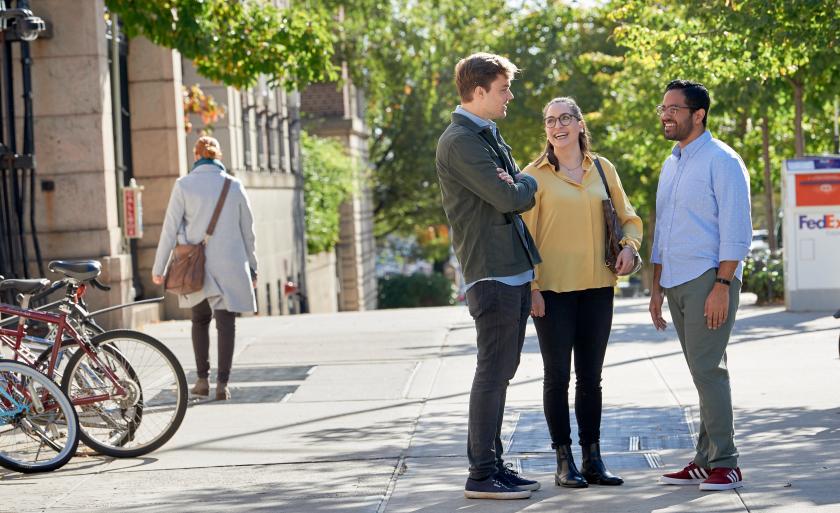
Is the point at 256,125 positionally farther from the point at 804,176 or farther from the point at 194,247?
the point at 194,247

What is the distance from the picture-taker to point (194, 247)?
31.8ft

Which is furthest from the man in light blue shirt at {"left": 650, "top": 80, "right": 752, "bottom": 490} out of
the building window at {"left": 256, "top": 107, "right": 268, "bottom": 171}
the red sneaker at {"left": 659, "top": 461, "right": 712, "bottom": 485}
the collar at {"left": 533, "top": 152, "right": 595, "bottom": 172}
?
the building window at {"left": 256, "top": 107, "right": 268, "bottom": 171}

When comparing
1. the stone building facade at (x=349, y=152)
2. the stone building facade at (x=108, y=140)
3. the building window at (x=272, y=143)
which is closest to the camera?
the stone building facade at (x=108, y=140)

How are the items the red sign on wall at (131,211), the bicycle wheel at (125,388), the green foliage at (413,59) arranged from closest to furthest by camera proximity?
the bicycle wheel at (125,388) < the red sign on wall at (131,211) < the green foliage at (413,59)

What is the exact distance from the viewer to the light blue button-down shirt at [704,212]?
19.6ft

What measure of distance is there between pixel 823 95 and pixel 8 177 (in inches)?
400

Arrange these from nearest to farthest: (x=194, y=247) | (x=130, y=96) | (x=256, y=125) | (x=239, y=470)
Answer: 1. (x=239, y=470)
2. (x=194, y=247)
3. (x=130, y=96)
4. (x=256, y=125)

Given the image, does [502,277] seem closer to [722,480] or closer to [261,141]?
Answer: [722,480]

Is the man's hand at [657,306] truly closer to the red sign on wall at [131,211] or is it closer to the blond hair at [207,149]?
the blond hair at [207,149]

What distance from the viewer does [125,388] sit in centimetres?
766

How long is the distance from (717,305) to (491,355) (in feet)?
3.15

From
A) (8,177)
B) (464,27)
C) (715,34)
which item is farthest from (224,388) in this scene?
(464,27)

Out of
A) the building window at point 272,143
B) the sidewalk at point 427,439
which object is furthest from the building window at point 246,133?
the sidewalk at point 427,439

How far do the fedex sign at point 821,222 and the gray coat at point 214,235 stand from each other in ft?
23.1
